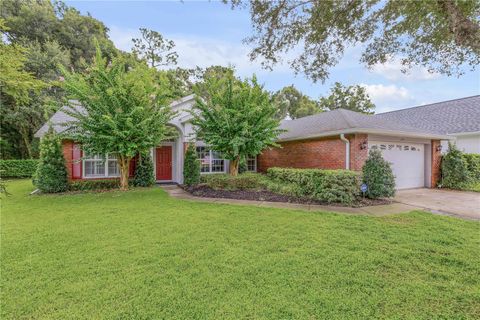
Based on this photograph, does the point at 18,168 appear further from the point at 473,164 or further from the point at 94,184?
the point at 473,164

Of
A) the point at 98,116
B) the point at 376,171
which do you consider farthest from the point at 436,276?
the point at 98,116

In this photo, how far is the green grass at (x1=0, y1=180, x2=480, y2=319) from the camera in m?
2.54

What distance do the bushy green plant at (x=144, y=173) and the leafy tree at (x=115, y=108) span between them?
6.37 ft

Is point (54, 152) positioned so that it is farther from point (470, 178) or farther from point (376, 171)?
point (470, 178)

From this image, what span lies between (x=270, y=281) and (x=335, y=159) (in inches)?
318

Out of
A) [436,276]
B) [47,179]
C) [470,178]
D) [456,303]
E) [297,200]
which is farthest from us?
[470,178]

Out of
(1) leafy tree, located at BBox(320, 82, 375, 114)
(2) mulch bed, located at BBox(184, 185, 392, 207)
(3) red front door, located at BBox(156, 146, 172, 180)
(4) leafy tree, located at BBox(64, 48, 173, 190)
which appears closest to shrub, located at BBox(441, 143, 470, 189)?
(2) mulch bed, located at BBox(184, 185, 392, 207)

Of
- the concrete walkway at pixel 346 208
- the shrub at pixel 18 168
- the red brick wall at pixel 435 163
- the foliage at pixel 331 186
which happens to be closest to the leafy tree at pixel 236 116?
the foliage at pixel 331 186

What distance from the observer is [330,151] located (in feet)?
33.9

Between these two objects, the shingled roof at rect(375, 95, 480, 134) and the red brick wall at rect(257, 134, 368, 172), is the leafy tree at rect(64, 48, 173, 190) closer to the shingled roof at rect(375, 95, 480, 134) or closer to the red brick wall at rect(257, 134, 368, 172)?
the red brick wall at rect(257, 134, 368, 172)

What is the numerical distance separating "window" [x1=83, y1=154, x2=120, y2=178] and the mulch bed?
14.4ft

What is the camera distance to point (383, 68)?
614 cm

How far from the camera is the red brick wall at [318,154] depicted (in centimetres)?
929

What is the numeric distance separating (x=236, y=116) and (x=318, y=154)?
4.35 meters
